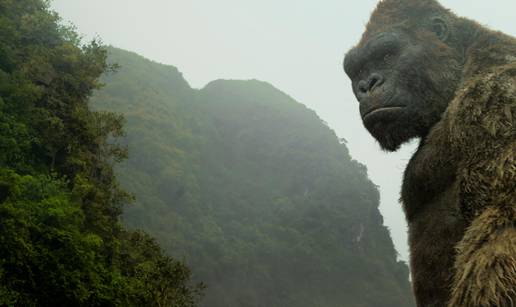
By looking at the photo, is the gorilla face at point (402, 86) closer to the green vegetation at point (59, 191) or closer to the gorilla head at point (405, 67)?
the gorilla head at point (405, 67)

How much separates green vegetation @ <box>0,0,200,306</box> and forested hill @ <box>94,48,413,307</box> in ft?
111

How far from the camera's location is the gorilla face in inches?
121

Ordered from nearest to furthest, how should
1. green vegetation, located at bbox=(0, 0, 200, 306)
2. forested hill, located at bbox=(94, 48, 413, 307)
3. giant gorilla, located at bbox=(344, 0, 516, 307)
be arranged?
giant gorilla, located at bbox=(344, 0, 516, 307) → green vegetation, located at bbox=(0, 0, 200, 306) → forested hill, located at bbox=(94, 48, 413, 307)

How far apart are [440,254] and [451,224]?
0.18 metres

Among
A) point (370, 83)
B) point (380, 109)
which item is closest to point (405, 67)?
Result: point (370, 83)

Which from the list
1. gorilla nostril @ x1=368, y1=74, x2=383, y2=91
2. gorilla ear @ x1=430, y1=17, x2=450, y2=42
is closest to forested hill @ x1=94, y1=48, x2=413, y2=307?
gorilla nostril @ x1=368, y1=74, x2=383, y2=91

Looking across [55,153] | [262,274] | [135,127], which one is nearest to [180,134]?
[135,127]

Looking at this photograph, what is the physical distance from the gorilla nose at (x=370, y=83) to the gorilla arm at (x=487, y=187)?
0.94 metres

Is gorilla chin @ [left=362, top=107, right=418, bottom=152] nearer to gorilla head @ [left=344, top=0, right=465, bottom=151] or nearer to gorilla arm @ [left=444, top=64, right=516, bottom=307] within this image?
gorilla head @ [left=344, top=0, right=465, bottom=151]

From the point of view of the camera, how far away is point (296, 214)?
77562mm

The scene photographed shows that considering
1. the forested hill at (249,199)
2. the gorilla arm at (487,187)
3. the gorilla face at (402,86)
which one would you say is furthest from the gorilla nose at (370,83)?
the forested hill at (249,199)

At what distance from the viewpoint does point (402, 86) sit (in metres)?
3.16

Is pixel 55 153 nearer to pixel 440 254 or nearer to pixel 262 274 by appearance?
pixel 440 254

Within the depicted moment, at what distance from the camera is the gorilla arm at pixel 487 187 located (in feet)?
5.73
